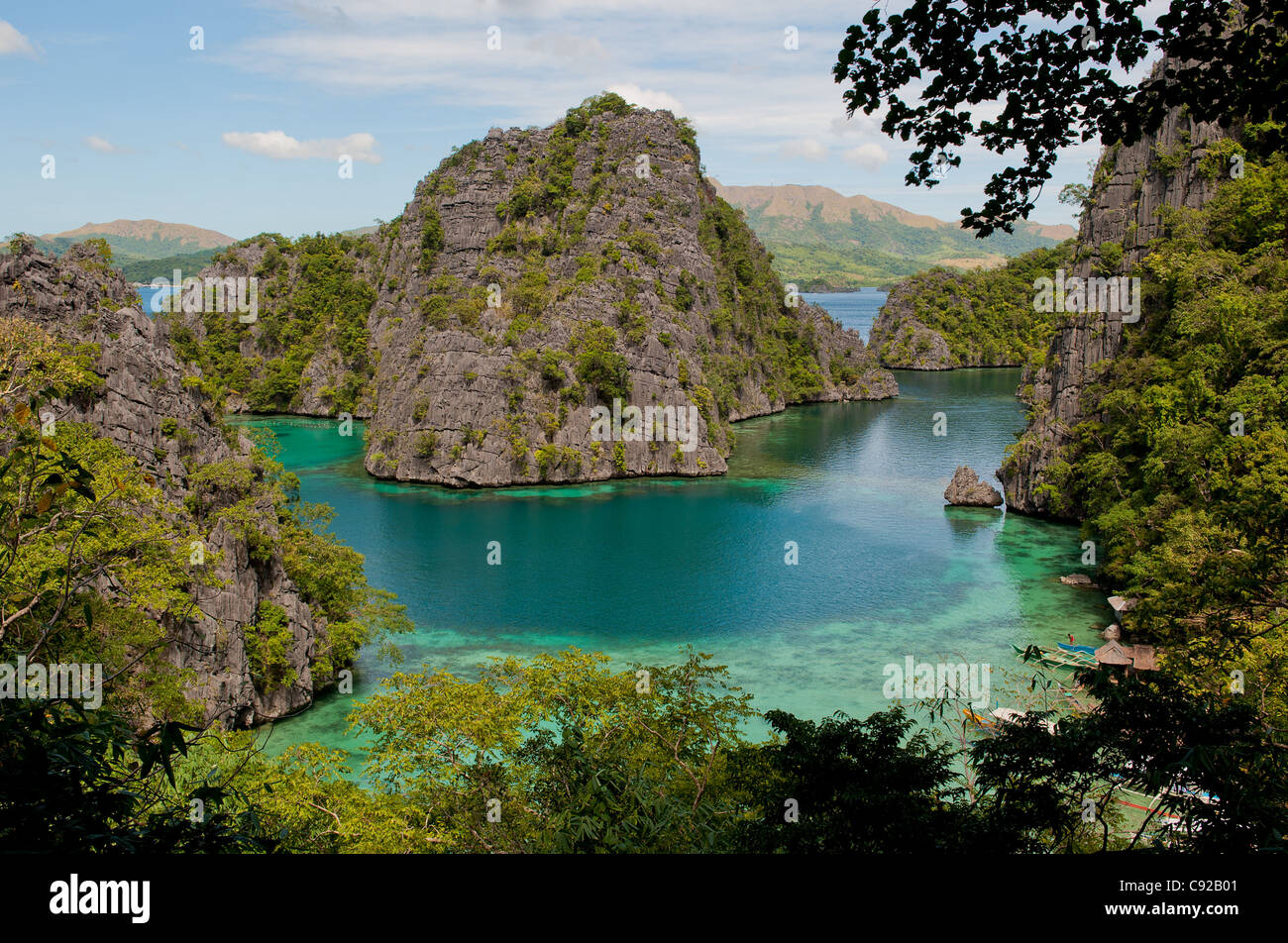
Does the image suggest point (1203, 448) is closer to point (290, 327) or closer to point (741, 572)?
point (741, 572)

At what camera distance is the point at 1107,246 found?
4459 cm

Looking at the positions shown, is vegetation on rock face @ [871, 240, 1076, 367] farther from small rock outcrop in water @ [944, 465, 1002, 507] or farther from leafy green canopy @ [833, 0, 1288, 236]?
leafy green canopy @ [833, 0, 1288, 236]

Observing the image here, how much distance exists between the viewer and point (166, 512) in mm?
21391

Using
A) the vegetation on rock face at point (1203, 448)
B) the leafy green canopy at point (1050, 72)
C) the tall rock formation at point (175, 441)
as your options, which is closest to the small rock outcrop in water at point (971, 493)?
the vegetation on rock face at point (1203, 448)

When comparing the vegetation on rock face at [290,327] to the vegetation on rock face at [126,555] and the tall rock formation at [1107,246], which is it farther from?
the vegetation on rock face at [126,555]

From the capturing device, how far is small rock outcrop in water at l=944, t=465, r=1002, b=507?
49562 millimetres

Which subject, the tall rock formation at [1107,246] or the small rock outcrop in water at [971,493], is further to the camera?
the small rock outcrop in water at [971,493]

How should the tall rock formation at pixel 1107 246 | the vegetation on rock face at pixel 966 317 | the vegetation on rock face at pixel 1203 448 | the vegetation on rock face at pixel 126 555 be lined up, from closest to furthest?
the vegetation on rock face at pixel 126 555 → the vegetation on rock face at pixel 1203 448 → the tall rock formation at pixel 1107 246 → the vegetation on rock face at pixel 966 317

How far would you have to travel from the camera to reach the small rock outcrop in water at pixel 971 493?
4956 cm

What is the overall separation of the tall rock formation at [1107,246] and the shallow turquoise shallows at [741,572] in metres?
3.81

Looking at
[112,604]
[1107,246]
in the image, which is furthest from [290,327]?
[112,604]

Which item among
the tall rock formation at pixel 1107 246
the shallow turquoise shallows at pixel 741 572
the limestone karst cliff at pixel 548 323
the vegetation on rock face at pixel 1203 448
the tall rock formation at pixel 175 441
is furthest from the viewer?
the limestone karst cliff at pixel 548 323

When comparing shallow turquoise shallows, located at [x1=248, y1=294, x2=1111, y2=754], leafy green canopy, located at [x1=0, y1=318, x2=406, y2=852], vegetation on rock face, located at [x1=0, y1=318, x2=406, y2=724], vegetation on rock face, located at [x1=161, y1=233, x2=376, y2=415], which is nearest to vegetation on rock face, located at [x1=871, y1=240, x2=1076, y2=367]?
shallow turquoise shallows, located at [x1=248, y1=294, x2=1111, y2=754]
